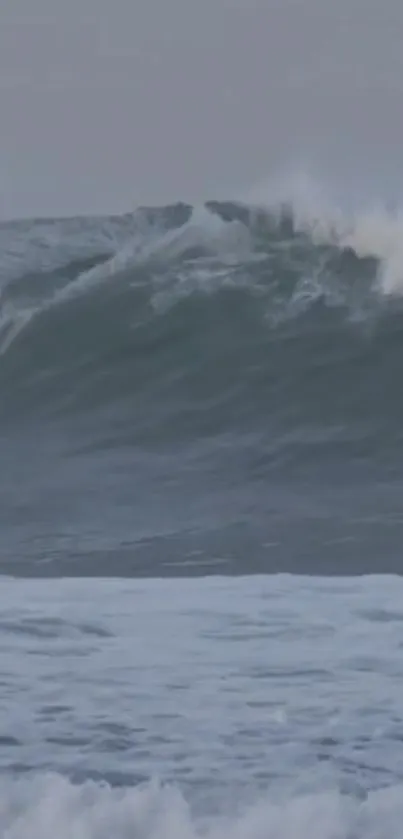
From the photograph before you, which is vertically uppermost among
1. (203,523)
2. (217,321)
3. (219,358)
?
(217,321)

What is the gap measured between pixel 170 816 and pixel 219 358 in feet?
16.1

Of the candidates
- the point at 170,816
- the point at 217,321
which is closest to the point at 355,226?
the point at 217,321

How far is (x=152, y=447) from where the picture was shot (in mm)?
7586

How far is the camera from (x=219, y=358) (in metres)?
8.61

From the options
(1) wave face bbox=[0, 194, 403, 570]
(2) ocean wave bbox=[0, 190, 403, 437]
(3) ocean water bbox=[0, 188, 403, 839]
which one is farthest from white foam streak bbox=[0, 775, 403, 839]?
(2) ocean wave bbox=[0, 190, 403, 437]

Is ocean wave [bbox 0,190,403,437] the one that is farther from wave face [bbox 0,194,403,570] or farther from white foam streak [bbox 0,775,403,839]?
white foam streak [bbox 0,775,403,839]

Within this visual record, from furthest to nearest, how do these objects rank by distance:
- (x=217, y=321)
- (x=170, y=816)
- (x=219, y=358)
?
(x=217, y=321)
(x=219, y=358)
(x=170, y=816)

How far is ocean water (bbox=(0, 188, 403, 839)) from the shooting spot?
417cm

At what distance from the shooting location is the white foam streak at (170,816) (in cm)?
382

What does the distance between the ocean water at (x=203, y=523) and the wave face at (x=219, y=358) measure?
18 mm

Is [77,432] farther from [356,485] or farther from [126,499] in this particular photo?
[356,485]

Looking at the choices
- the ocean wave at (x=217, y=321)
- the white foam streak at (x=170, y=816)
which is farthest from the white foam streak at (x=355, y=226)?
the white foam streak at (x=170, y=816)

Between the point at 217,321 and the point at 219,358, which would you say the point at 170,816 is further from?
the point at 217,321

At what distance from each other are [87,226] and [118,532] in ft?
16.6
